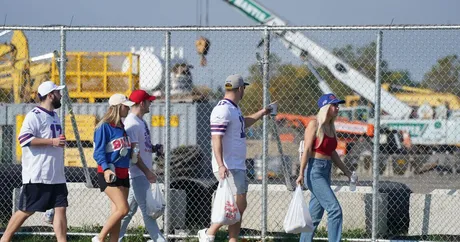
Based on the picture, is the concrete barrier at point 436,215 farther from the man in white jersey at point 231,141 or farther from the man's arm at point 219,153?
the man's arm at point 219,153

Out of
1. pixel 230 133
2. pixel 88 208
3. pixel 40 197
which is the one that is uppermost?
pixel 230 133

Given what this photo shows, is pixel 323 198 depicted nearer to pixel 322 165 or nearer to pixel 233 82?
pixel 322 165

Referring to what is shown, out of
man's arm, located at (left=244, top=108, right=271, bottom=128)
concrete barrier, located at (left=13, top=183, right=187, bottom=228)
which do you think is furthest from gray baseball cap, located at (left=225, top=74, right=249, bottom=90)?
concrete barrier, located at (left=13, top=183, right=187, bottom=228)

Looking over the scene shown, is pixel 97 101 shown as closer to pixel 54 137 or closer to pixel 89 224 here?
pixel 89 224

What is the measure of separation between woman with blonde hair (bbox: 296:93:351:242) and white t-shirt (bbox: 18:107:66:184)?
90.6 inches

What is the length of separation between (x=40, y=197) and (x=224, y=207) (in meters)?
1.69

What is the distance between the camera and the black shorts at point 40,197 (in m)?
8.11

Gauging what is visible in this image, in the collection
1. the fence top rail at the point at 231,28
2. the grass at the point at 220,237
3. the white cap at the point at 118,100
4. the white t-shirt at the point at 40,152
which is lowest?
the grass at the point at 220,237

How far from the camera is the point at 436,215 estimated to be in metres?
9.71

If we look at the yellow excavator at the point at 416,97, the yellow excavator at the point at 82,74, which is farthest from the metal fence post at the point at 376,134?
the yellow excavator at the point at 416,97

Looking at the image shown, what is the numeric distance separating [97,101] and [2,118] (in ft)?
7.83

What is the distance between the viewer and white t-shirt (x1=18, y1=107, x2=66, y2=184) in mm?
8094

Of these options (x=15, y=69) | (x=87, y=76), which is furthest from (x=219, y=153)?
(x=87, y=76)

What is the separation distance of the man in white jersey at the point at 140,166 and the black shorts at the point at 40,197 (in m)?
0.85
